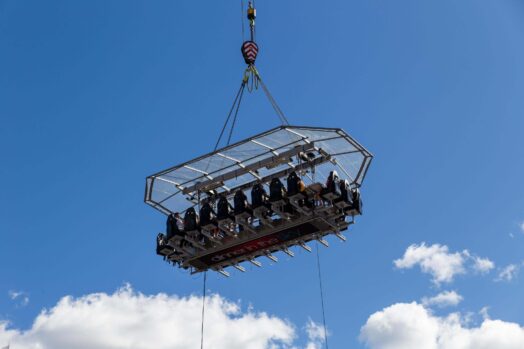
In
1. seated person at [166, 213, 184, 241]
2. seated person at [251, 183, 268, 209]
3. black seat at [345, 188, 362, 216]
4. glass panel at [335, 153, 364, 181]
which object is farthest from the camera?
seated person at [166, 213, 184, 241]

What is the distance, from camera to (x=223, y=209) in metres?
41.4

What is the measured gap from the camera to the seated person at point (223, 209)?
4122 cm

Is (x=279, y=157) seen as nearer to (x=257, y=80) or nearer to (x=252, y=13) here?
(x=257, y=80)

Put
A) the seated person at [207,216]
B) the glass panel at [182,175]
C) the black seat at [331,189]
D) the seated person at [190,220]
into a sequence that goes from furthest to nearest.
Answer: the glass panel at [182,175] → the seated person at [190,220] → the seated person at [207,216] → the black seat at [331,189]

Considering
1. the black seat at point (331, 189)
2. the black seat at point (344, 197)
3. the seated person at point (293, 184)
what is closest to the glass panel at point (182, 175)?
the seated person at point (293, 184)

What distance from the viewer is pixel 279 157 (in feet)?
137

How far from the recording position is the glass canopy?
A: 4044 centimetres

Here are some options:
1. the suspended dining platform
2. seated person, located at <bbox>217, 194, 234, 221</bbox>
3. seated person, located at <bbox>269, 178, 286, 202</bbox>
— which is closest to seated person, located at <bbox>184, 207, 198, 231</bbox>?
the suspended dining platform

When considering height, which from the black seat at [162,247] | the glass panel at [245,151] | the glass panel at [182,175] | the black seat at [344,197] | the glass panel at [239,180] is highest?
the glass panel at [182,175]

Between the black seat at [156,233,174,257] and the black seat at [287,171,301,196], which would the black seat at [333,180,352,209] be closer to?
the black seat at [287,171,301,196]

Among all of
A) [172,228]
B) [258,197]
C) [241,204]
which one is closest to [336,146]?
[258,197]

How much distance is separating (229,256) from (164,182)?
448 centimetres

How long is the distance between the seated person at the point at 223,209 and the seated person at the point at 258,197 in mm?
1290

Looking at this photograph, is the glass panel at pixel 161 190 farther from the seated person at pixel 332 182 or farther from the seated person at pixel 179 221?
the seated person at pixel 332 182
